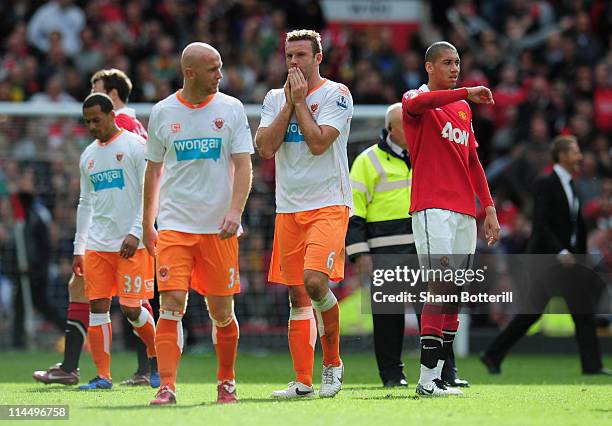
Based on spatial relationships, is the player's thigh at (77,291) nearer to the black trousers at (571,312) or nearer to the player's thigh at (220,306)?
the player's thigh at (220,306)

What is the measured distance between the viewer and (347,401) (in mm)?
8602

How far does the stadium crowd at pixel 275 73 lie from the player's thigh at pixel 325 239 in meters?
7.74

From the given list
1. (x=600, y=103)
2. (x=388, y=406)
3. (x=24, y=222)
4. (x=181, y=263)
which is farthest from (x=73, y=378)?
(x=600, y=103)

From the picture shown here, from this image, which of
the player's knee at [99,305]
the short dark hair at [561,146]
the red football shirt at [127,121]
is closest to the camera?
the player's knee at [99,305]

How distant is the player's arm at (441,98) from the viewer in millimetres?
8703

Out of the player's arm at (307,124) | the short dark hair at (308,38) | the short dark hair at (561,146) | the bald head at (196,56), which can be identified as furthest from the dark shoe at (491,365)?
the bald head at (196,56)

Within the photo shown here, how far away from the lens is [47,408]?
8.27 metres

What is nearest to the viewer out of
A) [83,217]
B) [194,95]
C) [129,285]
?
[194,95]

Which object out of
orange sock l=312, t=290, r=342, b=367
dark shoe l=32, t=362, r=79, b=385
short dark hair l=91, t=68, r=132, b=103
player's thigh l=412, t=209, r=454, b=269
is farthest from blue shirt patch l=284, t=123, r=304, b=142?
dark shoe l=32, t=362, r=79, b=385

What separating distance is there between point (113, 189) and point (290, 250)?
2.22 m

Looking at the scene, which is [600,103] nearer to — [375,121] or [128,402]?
[375,121]

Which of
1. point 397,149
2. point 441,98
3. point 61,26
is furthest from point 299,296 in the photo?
point 61,26

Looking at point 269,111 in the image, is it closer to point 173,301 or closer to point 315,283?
point 315,283

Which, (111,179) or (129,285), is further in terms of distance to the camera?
(111,179)
